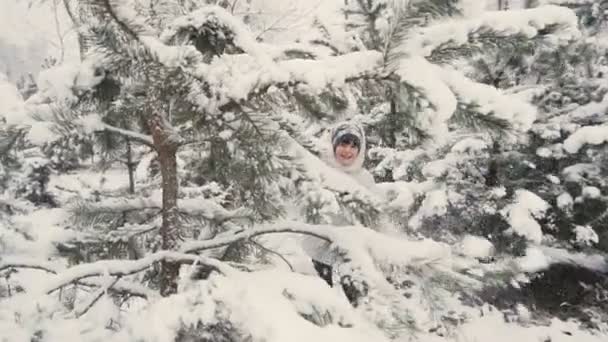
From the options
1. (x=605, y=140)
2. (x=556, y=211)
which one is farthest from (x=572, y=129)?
(x=556, y=211)

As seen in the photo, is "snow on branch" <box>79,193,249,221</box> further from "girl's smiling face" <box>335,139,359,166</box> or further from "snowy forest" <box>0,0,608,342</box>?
"girl's smiling face" <box>335,139,359,166</box>

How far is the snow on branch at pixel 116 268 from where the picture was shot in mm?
1674

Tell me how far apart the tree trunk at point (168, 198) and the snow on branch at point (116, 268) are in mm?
125

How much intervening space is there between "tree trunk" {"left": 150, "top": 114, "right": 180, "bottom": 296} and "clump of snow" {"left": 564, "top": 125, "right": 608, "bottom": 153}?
6690 mm

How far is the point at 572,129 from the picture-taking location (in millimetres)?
7516

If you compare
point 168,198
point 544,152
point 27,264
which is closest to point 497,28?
point 168,198

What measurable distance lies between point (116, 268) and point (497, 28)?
1.46m

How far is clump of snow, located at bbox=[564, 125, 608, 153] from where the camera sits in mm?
6880

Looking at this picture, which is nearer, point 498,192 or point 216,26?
point 216,26

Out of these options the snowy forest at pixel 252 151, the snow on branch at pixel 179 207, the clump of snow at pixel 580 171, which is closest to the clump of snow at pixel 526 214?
the clump of snow at pixel 580 171

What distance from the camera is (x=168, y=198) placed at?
2.02 meters

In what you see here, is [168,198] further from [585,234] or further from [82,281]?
[585,234]

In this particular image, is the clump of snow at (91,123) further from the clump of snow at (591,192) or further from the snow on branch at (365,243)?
the clump of snow at (591,192)

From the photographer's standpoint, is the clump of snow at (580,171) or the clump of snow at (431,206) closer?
the clump of snow at (431,206)
